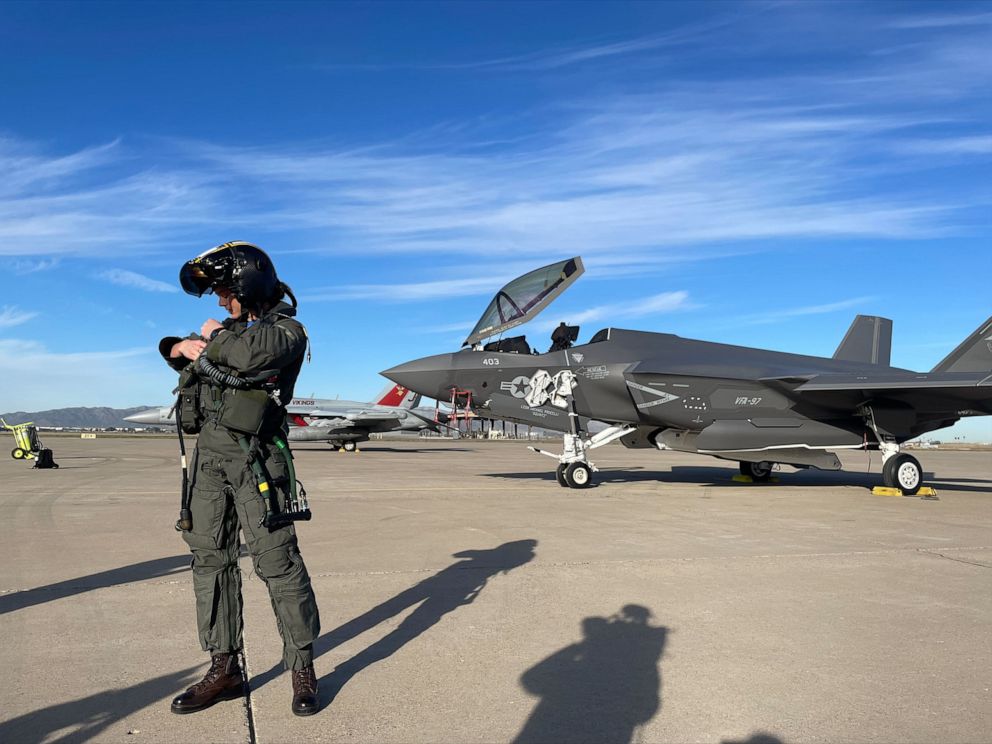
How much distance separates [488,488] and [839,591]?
8.70 m

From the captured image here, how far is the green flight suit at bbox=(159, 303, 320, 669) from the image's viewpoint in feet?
10.8

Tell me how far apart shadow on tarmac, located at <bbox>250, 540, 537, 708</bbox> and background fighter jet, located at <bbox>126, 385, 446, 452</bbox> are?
84.8 feet

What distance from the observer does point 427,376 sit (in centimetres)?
1358

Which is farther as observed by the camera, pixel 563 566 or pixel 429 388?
pixel 429 388

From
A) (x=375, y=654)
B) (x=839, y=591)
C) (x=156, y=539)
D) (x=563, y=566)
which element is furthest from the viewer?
(x=156, y=539)

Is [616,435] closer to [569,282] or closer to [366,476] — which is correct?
[569,282]

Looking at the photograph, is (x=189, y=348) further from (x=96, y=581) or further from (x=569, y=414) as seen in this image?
(x=569, y=414)

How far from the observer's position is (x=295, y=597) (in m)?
3.31

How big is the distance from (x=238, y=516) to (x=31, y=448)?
21.6 metres

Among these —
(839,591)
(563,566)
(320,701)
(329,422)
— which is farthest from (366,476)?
(329,422)

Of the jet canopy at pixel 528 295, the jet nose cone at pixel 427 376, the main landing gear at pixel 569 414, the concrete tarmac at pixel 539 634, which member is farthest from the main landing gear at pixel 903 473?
the jet nose cone at pixel 427 376

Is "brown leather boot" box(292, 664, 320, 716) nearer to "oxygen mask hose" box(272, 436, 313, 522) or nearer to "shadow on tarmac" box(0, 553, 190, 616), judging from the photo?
"oxygen mask hose" box(272, 436, 313, 522)

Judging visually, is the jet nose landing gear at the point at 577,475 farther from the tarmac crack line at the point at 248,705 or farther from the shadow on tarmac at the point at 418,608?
the tarmac crack line at the point at 248,705

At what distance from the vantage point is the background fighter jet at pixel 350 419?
3481cm
